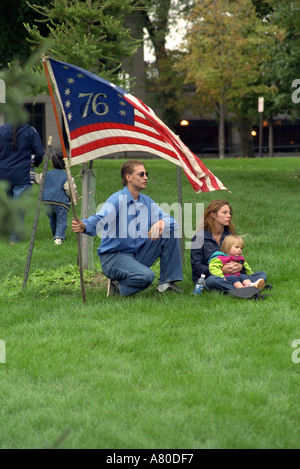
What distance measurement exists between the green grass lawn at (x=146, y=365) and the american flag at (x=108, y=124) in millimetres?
1425

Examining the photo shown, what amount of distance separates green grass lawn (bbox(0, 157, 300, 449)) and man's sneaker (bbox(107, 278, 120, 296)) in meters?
0.14

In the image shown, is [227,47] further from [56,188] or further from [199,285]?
[199,285]

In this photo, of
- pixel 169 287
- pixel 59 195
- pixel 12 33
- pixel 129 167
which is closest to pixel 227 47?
pixel 12 33

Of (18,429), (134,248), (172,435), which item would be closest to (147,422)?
(172,435)

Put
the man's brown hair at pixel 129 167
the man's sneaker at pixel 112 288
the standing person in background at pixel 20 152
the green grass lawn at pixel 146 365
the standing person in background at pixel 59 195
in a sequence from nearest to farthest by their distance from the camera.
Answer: the green grass lawn at pixel 146 365
the man's brown hair at pixel 129 167
the man's sneaker at pixel 112 288
the standing person in background at pixel 20 152
the standing person in background at pixel 59 195

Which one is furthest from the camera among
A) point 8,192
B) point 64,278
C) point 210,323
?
point 64,278

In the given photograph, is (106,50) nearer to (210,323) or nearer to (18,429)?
(210,323)

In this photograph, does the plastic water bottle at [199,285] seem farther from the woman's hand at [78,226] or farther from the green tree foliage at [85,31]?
the green tree foliage at [85,31]

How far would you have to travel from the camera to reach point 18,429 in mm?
4359

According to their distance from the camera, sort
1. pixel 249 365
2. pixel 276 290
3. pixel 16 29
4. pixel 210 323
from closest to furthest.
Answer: pixel 249 365 < pixel 210 323 < pixel 276 290 < pixel 16 29

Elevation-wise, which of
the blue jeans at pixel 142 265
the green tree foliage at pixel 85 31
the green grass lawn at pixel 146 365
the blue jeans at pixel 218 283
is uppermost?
the green tree foliage at pixel 85 31

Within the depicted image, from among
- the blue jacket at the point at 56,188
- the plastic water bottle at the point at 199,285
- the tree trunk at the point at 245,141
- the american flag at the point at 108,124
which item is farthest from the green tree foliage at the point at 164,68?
the plastic water bottle at the point at 199,285

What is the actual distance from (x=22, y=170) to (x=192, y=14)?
26184 millimetres

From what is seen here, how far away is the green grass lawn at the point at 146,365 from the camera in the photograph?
426 cm
